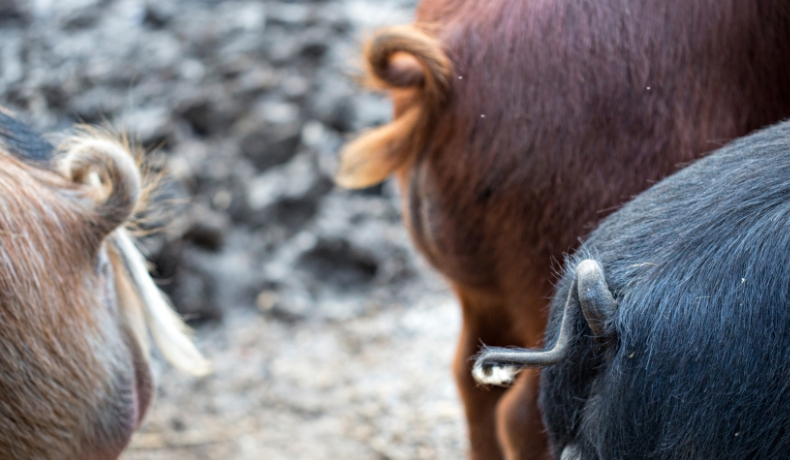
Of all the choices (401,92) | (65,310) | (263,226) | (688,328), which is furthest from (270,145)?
(688,328)

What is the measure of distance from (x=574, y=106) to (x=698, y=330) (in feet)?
1.79

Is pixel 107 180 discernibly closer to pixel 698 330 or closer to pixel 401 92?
pixel 401 92

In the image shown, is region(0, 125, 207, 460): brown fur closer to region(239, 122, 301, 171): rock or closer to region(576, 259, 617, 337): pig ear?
region(576, 259, 617, 337): pig ear

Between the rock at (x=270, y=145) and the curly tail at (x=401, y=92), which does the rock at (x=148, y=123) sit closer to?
A: the rock at (x=270, y=145)

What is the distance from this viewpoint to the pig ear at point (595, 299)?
0.86 metres

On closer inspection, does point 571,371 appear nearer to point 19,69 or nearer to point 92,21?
point 19,69

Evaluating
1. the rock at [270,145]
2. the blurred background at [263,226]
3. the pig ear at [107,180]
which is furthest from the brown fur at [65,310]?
the rock at [270,145]

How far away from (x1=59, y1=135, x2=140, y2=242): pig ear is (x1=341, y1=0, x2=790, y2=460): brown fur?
50 centimetres

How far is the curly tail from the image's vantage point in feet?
4.35

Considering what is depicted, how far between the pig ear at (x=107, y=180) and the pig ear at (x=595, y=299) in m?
0.88

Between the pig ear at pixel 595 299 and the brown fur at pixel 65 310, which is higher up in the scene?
the pig ear at pixel 595 299

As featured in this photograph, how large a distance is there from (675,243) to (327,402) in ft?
6.24

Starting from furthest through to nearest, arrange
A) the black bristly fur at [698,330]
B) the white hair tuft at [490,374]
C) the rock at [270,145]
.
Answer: the rock at [270,145], the white hair tuft at [490,374], the black bristly fur at [698,330]

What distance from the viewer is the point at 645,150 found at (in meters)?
1.27
